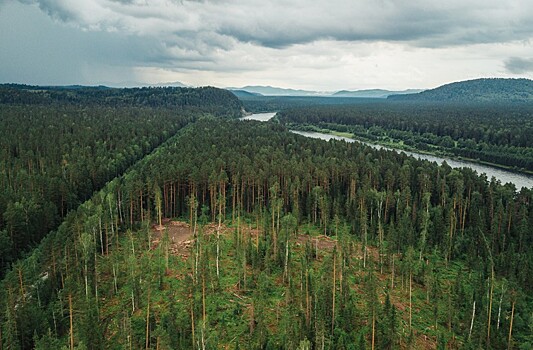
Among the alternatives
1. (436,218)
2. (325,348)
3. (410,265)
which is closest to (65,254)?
(325,348)

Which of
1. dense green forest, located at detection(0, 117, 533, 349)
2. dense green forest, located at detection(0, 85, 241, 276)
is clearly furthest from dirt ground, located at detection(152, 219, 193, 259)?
dense green forest, located at detection(0, 85, 241, 276)

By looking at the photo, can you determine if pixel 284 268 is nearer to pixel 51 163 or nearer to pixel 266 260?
pixel 266 260

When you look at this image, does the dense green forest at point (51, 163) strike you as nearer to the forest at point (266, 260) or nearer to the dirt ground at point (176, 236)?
the forest at point (266, 260)

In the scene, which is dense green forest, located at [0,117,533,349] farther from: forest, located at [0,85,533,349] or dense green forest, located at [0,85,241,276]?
dense green forest, located at [0,85,241,276]

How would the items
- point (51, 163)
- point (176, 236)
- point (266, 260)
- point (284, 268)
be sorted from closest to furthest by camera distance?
point (284, 268) → point (266, 260) → point (176, 236) → point (51, 163)

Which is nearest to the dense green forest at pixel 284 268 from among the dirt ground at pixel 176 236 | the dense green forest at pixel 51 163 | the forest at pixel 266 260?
the forest at pixel 266 260

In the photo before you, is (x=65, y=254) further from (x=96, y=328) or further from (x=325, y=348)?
(x=325, y=348)

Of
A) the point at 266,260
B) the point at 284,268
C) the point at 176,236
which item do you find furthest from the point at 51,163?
the point at 284,268
